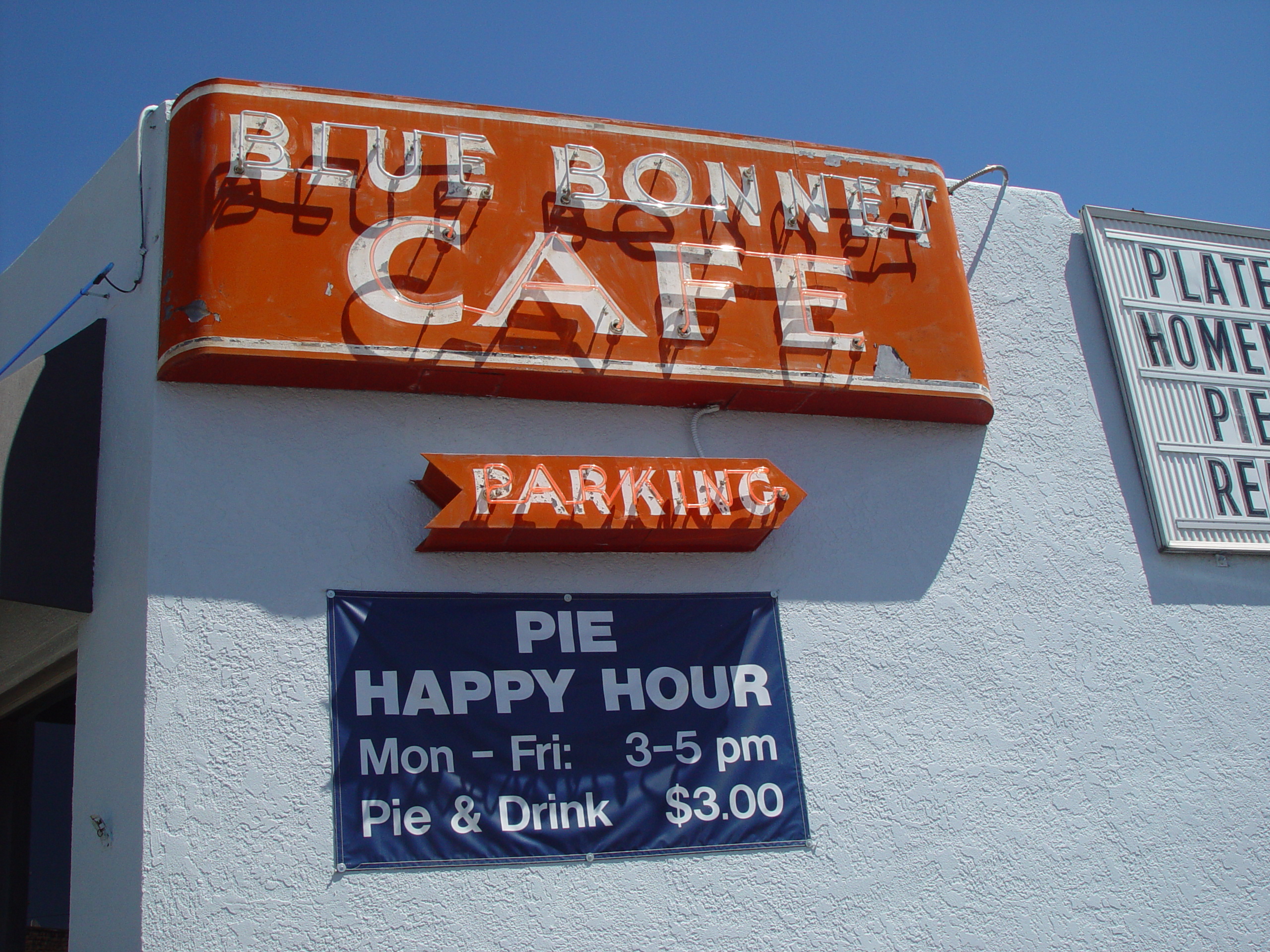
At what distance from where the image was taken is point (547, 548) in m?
7.07

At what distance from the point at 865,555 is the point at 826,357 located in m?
1.32

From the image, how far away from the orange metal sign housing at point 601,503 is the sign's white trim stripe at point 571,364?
0.59 meters

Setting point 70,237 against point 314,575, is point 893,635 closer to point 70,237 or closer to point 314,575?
point 314,575

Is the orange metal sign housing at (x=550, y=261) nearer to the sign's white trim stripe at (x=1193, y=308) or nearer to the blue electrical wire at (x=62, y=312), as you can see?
the blue electrical wire at (x=62, y=312)

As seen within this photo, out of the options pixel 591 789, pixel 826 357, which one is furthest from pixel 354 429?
pixel 826 357

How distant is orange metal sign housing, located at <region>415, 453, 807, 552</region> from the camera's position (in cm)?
669

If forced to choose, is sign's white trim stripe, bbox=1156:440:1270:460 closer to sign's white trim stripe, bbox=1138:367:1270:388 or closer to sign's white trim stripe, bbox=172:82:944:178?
sign's white trim stripe, bbox=1138:367:1270:388

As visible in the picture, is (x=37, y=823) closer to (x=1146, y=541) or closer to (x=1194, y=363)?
(x=1146, y=541)

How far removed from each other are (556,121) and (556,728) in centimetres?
400

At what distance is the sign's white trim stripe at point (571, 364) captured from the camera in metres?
6.66

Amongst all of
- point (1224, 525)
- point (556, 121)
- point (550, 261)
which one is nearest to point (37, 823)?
point (550, 261)

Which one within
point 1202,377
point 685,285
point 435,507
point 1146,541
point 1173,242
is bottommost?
point 1146,541

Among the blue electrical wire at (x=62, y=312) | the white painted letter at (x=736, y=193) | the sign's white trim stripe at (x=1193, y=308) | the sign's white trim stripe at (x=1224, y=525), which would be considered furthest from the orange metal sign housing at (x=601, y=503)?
the sign's white trim stripe at (x=1193, y=308)

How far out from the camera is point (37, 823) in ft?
26.3
